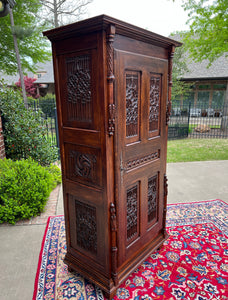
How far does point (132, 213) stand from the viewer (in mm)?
1896

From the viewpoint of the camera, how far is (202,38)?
24.2 ft

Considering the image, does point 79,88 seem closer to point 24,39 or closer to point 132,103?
point 132,103

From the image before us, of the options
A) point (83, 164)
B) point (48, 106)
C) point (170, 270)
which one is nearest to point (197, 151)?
point (170, 270)

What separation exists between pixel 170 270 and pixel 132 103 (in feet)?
5.36

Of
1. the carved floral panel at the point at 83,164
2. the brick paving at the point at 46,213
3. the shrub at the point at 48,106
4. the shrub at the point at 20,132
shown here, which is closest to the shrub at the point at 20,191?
the brick paving at the point at 46,213

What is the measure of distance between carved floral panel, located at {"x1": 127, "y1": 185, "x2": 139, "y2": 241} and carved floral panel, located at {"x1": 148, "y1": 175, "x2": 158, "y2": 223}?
0.72 feet

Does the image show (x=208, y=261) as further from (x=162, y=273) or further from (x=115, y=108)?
(x=115, y=108)

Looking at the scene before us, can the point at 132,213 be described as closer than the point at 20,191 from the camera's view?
Yes

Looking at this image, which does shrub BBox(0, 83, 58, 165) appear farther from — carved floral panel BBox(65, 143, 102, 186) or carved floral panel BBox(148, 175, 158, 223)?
carved floral panel BBox(148, 175, 158, 223)

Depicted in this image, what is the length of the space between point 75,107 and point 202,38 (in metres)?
7.62

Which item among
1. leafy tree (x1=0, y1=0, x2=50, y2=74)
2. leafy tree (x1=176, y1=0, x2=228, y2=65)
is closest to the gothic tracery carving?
leafy tree (x1=176, y1=0, x2=228, y2=65)

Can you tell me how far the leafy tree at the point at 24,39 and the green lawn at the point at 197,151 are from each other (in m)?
7.58

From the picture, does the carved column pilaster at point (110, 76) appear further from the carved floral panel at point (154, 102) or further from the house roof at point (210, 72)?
the house roof at point (210, 72)

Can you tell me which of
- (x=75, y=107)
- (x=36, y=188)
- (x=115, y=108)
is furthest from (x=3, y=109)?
(x=115, y=108)
